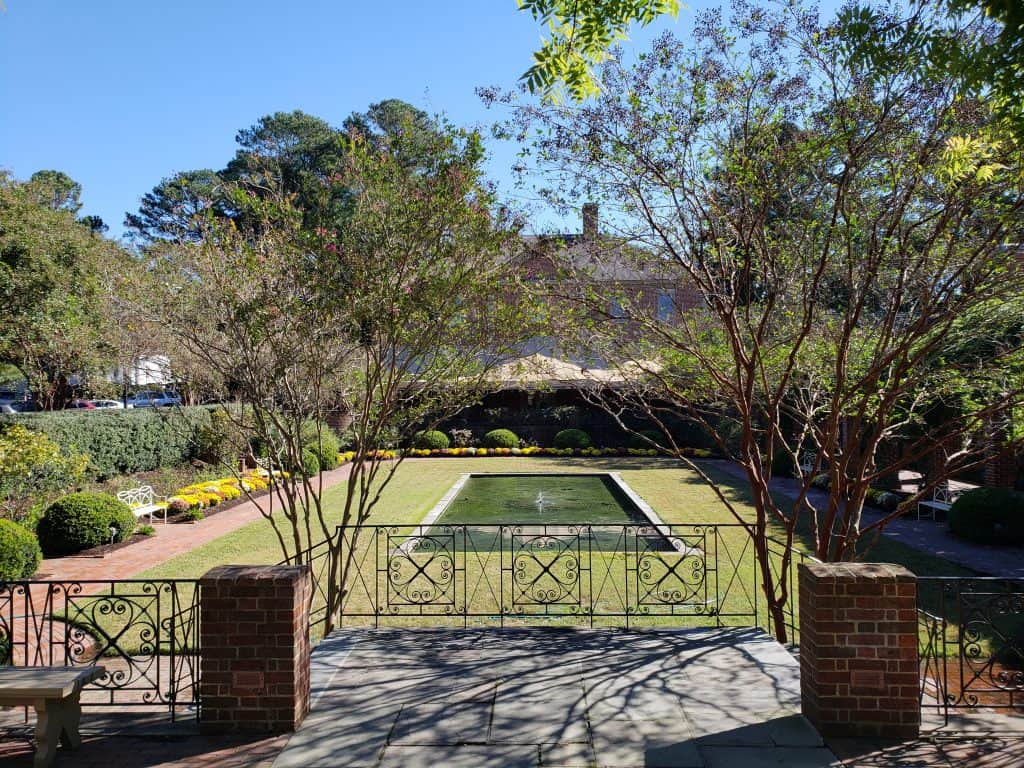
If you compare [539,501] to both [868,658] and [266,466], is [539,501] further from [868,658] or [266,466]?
[868,658]

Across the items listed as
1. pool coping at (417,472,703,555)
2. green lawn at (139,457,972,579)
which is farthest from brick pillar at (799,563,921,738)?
green lawn at (139,457,972,579)

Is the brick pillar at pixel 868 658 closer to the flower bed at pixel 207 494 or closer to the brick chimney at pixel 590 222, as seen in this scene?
the brick chimney at pixel 590 222

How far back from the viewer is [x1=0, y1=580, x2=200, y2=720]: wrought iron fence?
199 inches

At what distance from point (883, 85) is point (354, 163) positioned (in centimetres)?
417

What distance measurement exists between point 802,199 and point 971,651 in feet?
14.4

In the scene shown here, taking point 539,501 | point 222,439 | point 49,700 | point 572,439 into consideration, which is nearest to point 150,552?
point 222,439

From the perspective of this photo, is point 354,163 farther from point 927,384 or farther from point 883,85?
point 927,384

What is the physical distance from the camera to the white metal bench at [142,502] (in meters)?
14.0

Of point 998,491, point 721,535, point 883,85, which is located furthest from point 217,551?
point 998,491

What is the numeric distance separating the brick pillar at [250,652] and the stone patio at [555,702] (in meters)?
0.28

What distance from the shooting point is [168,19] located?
25.7ft

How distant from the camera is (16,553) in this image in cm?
914

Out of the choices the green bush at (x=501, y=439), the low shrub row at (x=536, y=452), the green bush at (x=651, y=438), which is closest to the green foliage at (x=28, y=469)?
the low shrub row at (x=536, y=452)

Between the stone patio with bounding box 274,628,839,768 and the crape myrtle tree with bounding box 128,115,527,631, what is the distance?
1.31 meters
